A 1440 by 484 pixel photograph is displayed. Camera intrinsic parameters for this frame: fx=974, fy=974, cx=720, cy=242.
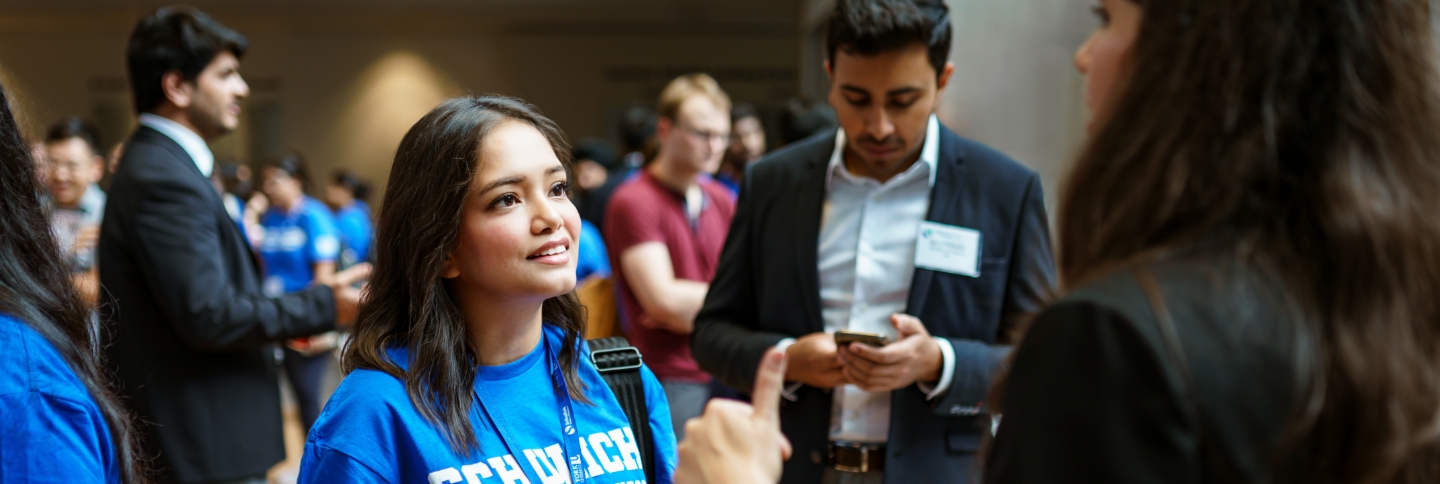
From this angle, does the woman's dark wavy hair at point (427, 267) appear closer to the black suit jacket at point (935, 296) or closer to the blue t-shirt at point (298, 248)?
the black suit jacket at point (935, 296)

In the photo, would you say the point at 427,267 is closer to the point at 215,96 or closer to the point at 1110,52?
the point at 1110,52

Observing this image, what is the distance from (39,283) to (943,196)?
1.43m

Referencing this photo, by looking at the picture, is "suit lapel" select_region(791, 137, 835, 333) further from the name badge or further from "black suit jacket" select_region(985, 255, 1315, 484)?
"black suit jacket" select_region(985, 255, 1315, 484)

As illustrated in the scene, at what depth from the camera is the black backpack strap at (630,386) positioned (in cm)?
144

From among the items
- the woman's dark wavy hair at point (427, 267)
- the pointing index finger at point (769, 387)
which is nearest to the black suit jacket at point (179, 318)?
the woman's dark wavy hair at point (427, 267)

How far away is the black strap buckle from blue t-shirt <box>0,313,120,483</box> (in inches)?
25.4

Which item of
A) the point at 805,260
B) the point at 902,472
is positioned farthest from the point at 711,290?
the point at 902,472

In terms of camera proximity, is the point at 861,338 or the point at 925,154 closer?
the point at 861,338

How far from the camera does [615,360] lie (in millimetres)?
1487

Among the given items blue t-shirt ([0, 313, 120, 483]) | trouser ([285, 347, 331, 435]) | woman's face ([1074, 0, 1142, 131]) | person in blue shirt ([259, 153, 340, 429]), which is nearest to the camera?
woman's face ([1074, 0, 1142, 131])

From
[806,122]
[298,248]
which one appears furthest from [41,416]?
[298,248]

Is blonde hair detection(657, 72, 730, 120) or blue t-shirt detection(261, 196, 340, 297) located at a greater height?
blonde hair detection(657, 72, 730, 120)

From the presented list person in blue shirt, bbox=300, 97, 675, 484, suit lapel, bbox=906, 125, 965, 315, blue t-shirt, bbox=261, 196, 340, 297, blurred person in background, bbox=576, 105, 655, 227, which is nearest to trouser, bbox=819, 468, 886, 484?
suit lapel, bbox=906, 125, 965, 315

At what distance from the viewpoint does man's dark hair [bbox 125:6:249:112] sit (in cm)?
241
